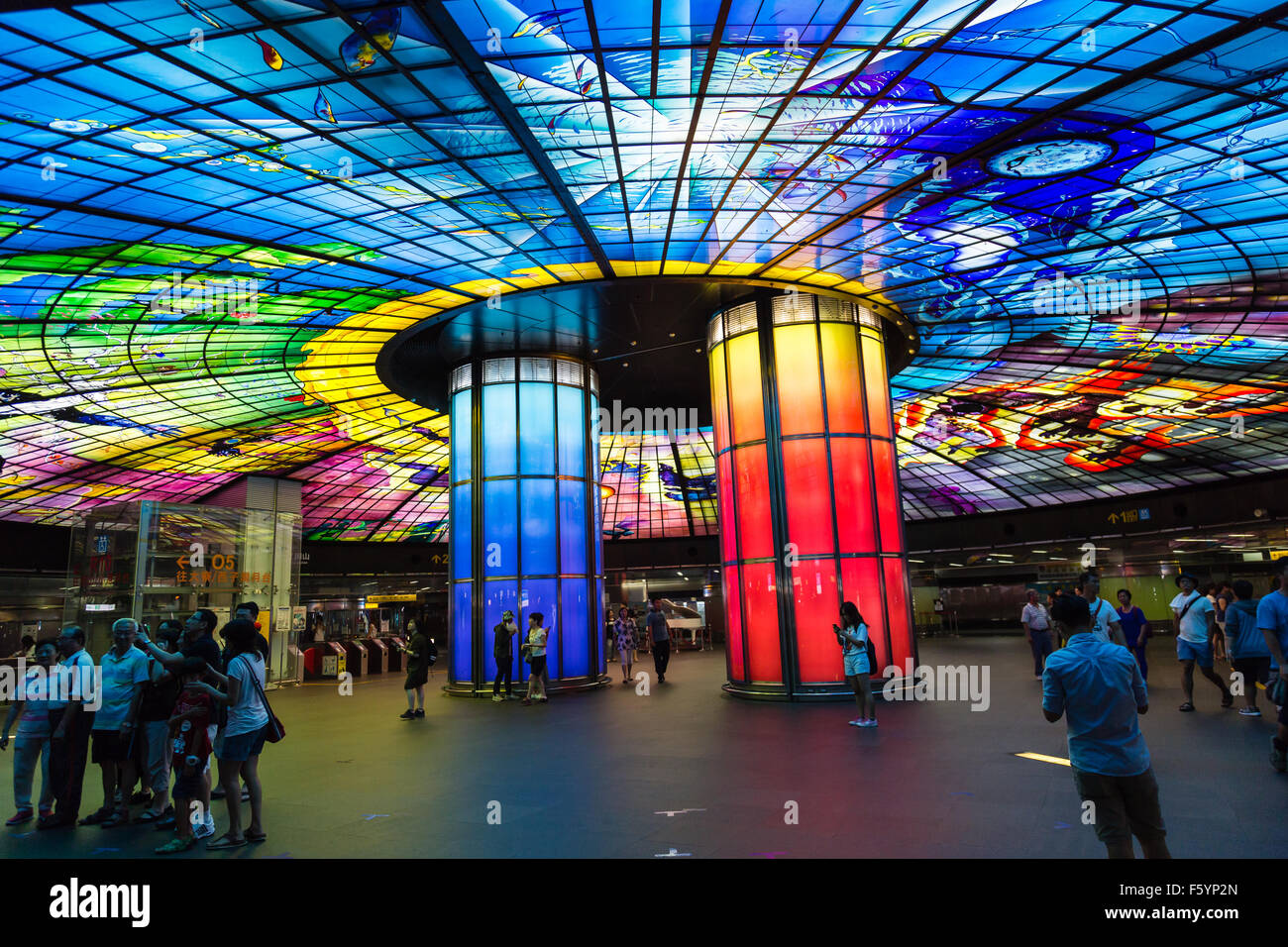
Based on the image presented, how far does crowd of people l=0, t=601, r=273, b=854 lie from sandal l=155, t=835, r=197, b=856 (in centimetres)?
18

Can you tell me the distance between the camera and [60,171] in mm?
11773

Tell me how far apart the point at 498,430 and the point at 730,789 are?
48.4 feet

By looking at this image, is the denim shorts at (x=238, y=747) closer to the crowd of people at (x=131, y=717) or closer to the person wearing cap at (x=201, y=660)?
the crowd of people at (x=131, y=717)

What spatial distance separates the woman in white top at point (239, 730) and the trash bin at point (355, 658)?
24.8 metres

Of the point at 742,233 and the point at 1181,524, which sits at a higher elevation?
the point at 742,233

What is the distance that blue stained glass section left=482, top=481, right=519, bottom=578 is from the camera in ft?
65.7

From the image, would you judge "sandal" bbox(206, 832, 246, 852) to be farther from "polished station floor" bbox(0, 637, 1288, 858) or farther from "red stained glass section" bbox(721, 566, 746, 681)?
"red stained glass section" bbox(721, 566, 746, 681)

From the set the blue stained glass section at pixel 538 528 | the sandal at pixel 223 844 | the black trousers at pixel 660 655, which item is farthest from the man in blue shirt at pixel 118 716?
the black trousers at pixel 660 655

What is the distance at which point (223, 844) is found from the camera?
6574mm

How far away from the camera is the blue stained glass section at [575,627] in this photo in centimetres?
1997
